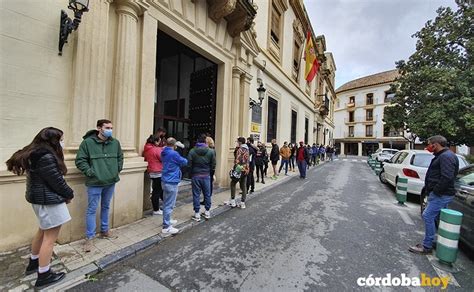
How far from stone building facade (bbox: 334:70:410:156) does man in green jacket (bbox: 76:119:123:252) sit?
42.2 m

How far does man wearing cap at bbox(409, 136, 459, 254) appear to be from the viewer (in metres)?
3.31

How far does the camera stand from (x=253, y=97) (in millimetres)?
9617

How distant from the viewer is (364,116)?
41.9 meters

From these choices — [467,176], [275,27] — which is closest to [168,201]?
[467,176]

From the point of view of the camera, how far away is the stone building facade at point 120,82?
3121 mm

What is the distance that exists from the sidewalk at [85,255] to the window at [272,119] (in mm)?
8027

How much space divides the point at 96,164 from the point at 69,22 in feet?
7.35

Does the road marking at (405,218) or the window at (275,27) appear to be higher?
the window at (275,27)

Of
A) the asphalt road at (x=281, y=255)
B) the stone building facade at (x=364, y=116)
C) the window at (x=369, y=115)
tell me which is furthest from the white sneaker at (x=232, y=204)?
the window at (x=369, y=115)

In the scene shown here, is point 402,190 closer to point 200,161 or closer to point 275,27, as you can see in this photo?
point 200,161

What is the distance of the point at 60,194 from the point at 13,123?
1585 mm

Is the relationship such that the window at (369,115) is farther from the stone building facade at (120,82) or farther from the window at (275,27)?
the stone building facade at (120,82)

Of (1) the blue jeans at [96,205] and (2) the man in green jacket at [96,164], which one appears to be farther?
(1) the blue jeans at [96,205]

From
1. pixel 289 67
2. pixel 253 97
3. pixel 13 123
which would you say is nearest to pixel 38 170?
pixel 13 123
